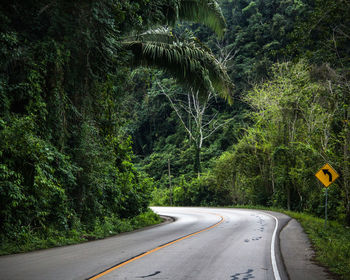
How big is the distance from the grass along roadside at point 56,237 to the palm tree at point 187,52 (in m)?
6.74

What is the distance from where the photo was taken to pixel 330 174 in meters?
16.1

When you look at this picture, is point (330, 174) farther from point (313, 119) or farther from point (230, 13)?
point (230, 13)

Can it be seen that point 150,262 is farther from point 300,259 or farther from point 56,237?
point 56,237

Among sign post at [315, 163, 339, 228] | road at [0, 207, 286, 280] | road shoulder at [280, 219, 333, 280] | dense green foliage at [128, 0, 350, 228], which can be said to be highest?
dense green foliage at [128, 0, 350, 228]

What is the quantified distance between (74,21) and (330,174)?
42.3 ft

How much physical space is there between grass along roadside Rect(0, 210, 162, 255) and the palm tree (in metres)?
6.74

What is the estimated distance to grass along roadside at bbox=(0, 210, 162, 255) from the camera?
9.46m

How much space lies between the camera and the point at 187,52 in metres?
15.1

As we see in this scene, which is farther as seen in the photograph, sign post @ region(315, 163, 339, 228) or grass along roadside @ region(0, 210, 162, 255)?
sign post @ region(315, 163, 339, 228)

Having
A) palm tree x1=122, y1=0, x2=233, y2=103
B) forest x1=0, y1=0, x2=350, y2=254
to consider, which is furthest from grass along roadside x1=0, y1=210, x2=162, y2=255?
palm tree x1=122, y1=0, x2=233, y2=103

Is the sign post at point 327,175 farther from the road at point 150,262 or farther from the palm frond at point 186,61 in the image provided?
the road at point 150,262

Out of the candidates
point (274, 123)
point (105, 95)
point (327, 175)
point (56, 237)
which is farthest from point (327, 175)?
point (274, 123)

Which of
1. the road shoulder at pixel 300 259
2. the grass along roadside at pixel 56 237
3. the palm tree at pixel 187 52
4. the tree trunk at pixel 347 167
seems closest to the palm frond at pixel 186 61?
the palm tree at pixel 187 52

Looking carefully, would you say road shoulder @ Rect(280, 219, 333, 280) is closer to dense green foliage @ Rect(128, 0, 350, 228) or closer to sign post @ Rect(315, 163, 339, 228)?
sign post @ Rect(315, 163, 339, 228)
